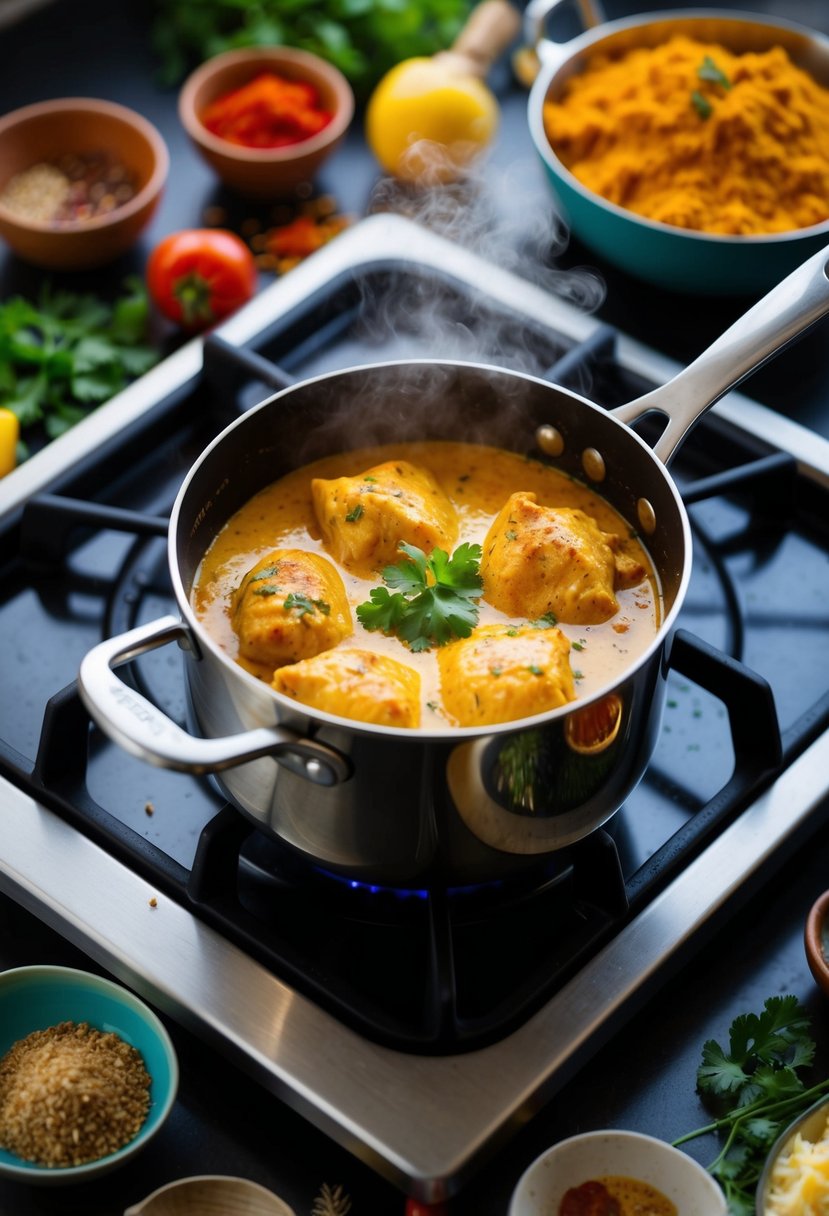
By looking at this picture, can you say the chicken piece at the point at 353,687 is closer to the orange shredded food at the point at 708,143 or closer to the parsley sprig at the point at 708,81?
the orange shredded food at the point at 708,143

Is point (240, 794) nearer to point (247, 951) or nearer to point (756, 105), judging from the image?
point (247, 951)

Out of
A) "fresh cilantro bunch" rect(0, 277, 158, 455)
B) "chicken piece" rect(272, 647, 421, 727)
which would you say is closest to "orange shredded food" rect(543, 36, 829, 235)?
"fresh cilantro bunch" rect(0, 277, 158, 455)

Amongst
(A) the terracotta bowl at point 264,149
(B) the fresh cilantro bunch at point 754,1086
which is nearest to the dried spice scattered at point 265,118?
(A) the terracotta bowl at point 264,149

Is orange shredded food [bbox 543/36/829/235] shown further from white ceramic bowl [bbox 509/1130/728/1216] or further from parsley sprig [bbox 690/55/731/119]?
white ceramic bowl [bbox 509/1130/728/1216]

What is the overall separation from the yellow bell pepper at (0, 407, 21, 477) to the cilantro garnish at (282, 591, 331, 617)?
0.68 meters

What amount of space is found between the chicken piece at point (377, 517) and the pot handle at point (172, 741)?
0.40 meters

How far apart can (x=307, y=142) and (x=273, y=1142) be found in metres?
1.75

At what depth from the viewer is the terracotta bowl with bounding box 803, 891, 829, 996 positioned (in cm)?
141

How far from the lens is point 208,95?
2.46m

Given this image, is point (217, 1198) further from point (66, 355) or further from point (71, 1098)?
point (66, 355)

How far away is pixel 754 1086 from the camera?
4.45ft

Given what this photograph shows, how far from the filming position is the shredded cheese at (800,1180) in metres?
1.21

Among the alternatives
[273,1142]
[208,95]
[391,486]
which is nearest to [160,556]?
[391,486]

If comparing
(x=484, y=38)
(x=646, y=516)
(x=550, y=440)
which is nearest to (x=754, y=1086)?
(x=646, y=516)
